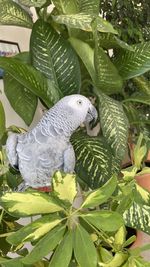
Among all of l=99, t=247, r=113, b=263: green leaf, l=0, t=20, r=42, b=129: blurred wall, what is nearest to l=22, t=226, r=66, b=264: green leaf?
l=99, t=247, r=113, b=263: green leaf

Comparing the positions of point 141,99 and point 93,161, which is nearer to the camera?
point 93,161

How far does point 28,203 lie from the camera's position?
19.5 inches

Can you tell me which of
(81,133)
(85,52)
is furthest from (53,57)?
(81,133)

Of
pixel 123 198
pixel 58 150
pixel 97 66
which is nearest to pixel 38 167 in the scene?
pixel 58 150

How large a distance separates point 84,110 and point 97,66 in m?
0.16

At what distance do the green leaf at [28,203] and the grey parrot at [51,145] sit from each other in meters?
0.14

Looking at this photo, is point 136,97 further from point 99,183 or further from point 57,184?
point 57,184

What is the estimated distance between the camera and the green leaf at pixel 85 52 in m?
0.81

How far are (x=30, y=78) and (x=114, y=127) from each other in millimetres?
197

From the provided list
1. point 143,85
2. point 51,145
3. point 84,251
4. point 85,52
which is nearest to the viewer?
point 84,251

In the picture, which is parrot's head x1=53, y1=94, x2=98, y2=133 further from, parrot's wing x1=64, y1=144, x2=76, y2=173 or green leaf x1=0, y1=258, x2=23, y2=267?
green leaf x1=0, y1=258, x2=23, y2=267

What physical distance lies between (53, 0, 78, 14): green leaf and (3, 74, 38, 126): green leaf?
0.65 ft

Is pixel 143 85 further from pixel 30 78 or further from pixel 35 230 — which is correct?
pixel 35 230

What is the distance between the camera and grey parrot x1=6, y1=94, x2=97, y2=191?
63cm
